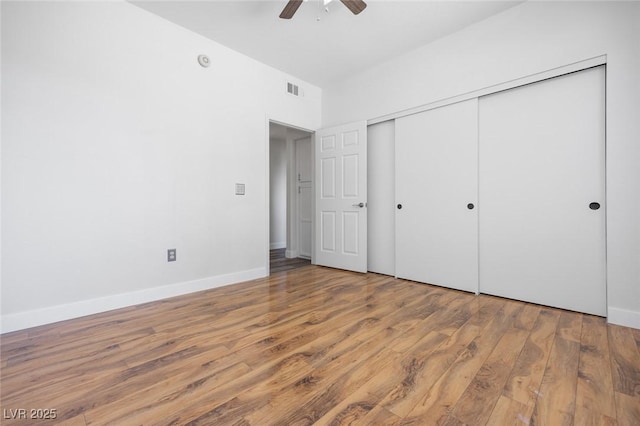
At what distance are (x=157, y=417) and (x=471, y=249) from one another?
2.88m

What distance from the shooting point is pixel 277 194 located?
6.45 meters

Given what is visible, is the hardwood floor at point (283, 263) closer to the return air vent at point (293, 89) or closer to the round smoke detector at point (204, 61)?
the return air vent at point (293, 89)

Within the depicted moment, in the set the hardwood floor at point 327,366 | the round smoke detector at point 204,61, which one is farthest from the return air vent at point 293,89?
the hardwood floor at point 327,366

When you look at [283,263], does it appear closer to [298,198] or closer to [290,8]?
[298,198]

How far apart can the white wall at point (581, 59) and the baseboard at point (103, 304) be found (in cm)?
312

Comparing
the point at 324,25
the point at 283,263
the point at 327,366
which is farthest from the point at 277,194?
the point at 327,366

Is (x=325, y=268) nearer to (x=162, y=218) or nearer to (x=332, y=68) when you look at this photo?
(x=162, y=218)

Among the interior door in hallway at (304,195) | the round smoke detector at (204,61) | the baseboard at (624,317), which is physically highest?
the round smoke detector at (204,61)

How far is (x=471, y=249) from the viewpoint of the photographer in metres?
2.90

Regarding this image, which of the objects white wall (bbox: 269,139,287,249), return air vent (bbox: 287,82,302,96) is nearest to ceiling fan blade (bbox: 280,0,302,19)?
return air vent (bbox: 287,82,302,96)

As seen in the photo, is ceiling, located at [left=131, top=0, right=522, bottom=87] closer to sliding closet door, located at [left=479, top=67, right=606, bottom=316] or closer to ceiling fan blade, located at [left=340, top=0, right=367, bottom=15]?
ceiling fan blade, located at [left=340, top=0, right=367, bottom=15]

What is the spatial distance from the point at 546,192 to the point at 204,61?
362cm

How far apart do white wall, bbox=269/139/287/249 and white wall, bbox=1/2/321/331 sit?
9.42 feet

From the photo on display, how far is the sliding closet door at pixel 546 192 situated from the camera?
7.47 ft
